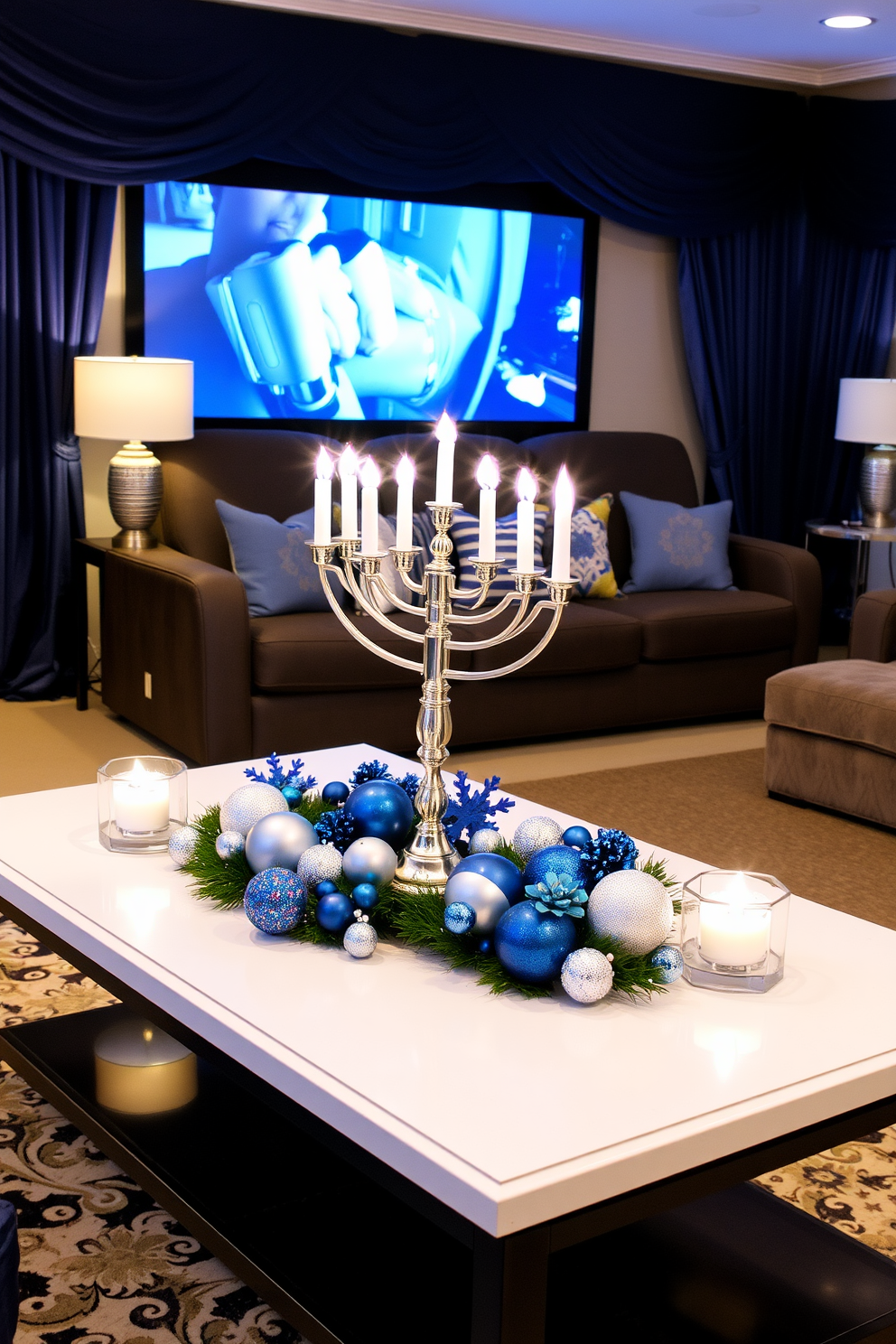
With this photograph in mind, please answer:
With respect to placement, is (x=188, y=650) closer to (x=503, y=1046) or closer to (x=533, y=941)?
(x=533, y=941)

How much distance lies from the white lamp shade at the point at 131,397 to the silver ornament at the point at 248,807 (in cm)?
251

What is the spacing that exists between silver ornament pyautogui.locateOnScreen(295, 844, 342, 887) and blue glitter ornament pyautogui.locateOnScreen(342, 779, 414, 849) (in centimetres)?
9

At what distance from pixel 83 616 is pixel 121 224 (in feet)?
4.44

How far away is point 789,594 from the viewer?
5059mm

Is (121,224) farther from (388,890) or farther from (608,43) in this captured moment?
(388,890)

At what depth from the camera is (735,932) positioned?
1.69m

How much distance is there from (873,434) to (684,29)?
5.57 ft

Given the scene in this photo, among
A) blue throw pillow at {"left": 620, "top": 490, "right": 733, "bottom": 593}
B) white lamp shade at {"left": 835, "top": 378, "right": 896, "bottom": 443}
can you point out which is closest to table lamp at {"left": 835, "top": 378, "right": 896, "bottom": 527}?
white lamp shade at {"left": 835, "top": 378, "right": 896, "bottom": 443}

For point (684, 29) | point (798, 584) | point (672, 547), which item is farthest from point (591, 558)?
point (684, 29)

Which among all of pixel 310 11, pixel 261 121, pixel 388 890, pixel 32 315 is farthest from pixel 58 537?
pixel 388 890

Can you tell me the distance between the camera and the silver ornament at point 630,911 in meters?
1.66

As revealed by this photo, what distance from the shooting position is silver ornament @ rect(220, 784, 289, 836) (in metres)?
1.99

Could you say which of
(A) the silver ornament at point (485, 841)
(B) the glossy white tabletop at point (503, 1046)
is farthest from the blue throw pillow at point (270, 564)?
(A) the silver ornament at point (485, 841)

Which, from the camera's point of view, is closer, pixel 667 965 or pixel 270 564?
pixel 667 965
